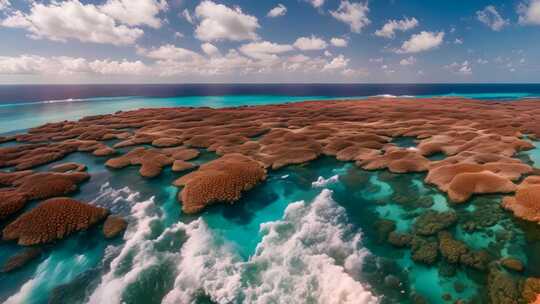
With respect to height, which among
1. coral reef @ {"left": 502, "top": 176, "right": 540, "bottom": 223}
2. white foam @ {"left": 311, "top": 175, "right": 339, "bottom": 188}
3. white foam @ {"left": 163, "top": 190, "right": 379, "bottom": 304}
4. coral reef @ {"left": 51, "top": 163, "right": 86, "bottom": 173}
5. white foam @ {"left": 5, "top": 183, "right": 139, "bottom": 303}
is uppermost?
coral reef @ {"left": 502, "top": 176, "right": 540, "bottom": 223}

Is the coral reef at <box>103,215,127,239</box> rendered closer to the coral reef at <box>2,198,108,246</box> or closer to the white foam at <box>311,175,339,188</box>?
the coral reef at <box>2,198,108,246</box>

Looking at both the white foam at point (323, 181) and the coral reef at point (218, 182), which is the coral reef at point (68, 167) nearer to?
the coral reef at point (218, 182)

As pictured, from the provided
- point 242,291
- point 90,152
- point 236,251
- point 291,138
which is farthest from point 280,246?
point 90,152

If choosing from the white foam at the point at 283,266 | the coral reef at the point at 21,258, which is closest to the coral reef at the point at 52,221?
the coral reef at the point at 21,258

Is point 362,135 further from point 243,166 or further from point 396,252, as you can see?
point 396,252

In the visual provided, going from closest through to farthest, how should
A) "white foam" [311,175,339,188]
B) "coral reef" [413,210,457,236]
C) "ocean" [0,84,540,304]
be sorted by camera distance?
"ocean" [0,84,540,304] < "coral reef" [413,210,457,236] < "white foam" [311,175,339,188]

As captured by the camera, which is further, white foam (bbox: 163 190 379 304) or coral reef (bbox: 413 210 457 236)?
coral reef (bbox: 413 210 457 236)

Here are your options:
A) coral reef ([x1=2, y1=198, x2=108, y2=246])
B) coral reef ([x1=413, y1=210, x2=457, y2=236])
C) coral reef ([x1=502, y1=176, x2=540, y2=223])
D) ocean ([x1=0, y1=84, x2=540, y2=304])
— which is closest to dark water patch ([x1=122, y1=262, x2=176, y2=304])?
ocean ([x1=0, y1=84, x2=540, y2=304])
